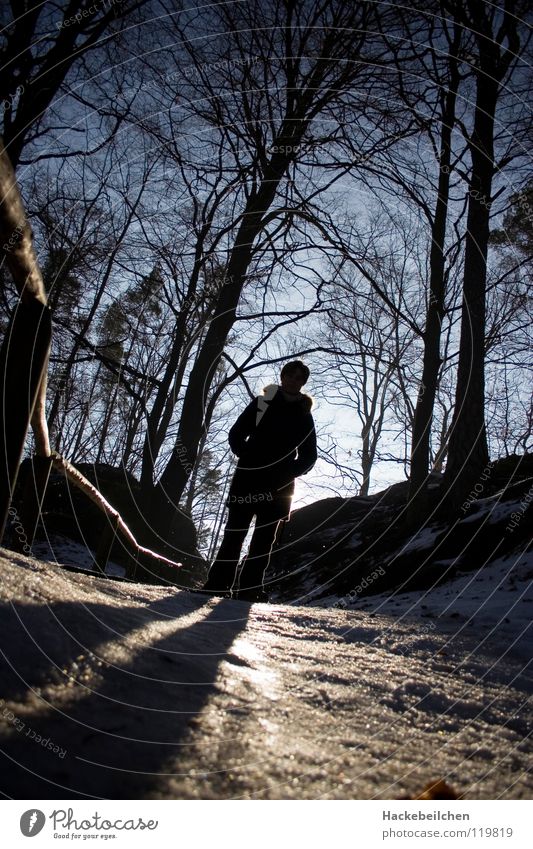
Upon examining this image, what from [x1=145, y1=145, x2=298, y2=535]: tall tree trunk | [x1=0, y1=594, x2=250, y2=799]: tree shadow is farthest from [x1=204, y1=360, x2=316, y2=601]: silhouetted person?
[x1=145, y1=145, x2=298, y2=535]: tall tree trunk

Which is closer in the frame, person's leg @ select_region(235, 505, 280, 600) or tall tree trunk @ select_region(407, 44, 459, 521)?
person's leg @ select_region(235, 505, 280, 600)

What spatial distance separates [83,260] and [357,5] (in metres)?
6.86

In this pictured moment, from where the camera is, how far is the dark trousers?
4.40 m

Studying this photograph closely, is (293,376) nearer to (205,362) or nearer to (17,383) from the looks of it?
(17,383)

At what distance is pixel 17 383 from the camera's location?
4.83 feet

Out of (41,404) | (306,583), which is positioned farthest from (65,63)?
(306,583)

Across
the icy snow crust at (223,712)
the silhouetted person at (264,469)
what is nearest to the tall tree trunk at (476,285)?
the silhouetted person at (264,469)

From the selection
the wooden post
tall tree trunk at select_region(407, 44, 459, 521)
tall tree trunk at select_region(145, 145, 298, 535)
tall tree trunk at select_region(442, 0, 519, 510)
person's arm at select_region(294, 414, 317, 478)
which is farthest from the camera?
tall tree trunk at select_region(145, 145, 298, 535)

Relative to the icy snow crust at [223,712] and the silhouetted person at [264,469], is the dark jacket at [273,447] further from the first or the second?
the icy snow crust at [223,712]

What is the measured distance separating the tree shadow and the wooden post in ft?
1.39

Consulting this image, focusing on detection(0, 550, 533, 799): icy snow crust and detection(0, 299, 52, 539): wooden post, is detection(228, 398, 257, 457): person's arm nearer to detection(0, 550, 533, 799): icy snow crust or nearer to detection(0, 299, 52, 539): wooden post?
detection(0, 550, 533, 799): icy snow crust

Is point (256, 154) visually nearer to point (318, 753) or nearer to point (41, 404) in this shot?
point (41, 404)

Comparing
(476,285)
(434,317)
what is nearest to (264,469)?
(476,285)
